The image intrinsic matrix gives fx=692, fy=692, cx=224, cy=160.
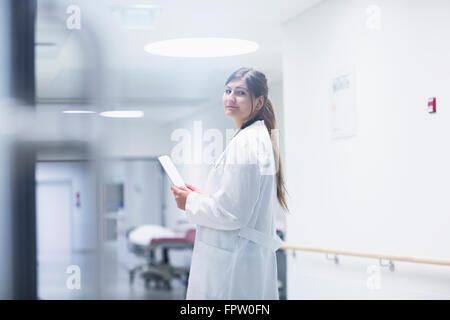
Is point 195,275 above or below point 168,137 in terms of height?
below

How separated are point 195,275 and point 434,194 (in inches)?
51.0

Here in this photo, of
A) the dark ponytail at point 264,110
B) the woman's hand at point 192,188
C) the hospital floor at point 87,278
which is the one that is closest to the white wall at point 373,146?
the dark ponytail at point 264,110

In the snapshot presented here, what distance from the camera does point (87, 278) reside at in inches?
131

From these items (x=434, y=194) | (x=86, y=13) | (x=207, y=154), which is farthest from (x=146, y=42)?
(x=434, y=194)

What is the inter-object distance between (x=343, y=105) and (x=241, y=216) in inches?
51.5

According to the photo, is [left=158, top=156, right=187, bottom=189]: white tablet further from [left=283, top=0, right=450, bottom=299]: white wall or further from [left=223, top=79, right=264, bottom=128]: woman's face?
[left=283, top=0, right=450, bottom=299]: white wall

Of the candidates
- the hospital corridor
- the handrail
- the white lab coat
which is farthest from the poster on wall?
the white lab coat

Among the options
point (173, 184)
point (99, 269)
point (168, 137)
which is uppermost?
point (168, 137)

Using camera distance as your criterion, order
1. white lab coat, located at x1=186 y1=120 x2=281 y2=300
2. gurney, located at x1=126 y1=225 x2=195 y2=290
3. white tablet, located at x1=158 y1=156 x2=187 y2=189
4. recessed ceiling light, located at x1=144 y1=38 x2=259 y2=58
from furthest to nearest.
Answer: gurney, located at x1=126 y1=225 x2=195 y2=290 < recessed ceiling light, located at x1=144 y1=38 x2=259 y2=58 < white tablet, located at x1=158 y1=156 x2=187 y2=189 < white lab coat, located at x1=186 y1=120 x2=281 y2=300

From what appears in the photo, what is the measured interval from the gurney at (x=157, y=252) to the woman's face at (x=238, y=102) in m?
0.75

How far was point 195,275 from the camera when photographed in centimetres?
277

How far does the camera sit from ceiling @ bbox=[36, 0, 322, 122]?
335 cm

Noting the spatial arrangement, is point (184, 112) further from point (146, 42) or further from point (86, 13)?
point (86, 13)
